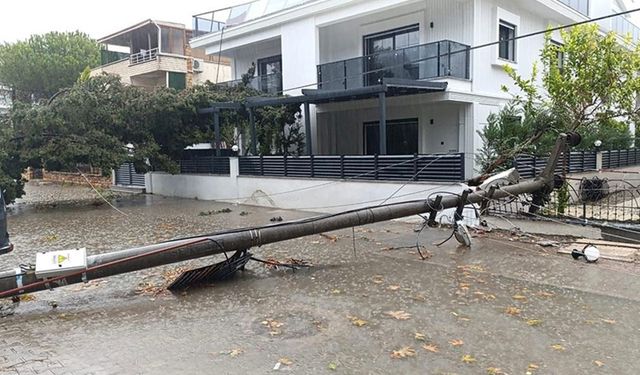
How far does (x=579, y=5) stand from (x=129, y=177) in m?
22.6

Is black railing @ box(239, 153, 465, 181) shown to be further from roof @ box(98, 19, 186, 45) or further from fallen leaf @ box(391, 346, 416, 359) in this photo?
roof @ box(98, 19, 186, 45)

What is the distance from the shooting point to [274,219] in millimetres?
13492

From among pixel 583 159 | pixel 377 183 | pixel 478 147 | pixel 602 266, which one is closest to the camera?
pixel 602 266

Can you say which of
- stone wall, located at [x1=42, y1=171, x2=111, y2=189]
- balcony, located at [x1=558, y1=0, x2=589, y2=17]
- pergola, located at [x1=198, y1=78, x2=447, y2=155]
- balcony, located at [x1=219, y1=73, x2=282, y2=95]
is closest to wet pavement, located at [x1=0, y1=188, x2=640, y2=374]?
pergola, located at [x1=198, y1=78, x2=447, y2=155]

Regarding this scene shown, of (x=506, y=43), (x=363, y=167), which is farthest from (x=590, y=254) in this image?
(x=506, y=43)

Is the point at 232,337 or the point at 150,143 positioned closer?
the point at 232,337

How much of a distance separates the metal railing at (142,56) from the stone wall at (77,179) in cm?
776

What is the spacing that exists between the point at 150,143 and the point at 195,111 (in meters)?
2.08

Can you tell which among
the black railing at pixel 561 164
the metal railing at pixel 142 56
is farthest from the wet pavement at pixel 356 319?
the metal railing at pixel 142 56

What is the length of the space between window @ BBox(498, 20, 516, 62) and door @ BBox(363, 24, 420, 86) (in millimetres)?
2965

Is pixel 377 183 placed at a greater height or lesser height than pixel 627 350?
greater

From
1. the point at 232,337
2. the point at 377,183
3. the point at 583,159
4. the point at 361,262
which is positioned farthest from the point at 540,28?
the point at 232,337

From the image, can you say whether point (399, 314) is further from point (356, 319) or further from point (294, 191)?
point (294, 191)

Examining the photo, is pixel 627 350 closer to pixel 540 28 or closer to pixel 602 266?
pixel 602 266
